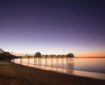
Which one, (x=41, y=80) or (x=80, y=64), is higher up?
(x=41, y=80)

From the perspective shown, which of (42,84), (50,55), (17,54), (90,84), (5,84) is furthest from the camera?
(50,55)

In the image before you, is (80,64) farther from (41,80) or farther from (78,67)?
(41,80)

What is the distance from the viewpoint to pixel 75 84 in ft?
Answer: 46.4

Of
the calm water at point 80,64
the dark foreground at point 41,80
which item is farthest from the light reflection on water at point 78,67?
the dark foreground at point 41,80

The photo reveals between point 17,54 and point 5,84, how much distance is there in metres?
130

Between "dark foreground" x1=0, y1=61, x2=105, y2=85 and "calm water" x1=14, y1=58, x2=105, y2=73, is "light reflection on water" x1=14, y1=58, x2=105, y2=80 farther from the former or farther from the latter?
"dark foreground" x1=0, y1=61, x2=105, y2=85

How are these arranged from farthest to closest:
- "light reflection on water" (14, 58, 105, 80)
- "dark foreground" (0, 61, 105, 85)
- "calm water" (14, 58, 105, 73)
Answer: "calm water" (14, 58, 105, 73) < "light reflection on water" (14, 58, 105, 80) < "dark foreground" (0, 61, 105, 85)

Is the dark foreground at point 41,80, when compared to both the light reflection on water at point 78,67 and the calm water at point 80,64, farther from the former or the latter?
the calm water at point 80,64

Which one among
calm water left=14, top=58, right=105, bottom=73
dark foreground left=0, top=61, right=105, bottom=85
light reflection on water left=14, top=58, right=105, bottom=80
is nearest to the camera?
dark foreground left=0, top=61, right=105, bottom=85

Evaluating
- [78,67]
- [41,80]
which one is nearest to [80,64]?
[78,67]

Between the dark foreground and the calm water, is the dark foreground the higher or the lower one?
the higher one

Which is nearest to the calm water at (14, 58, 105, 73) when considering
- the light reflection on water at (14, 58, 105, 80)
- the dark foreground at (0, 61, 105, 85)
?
the light reflection on water at (14, 58, 105, 80)

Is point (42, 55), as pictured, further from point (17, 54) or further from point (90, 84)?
point (90, 84)

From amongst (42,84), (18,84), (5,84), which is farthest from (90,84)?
(5,84)
